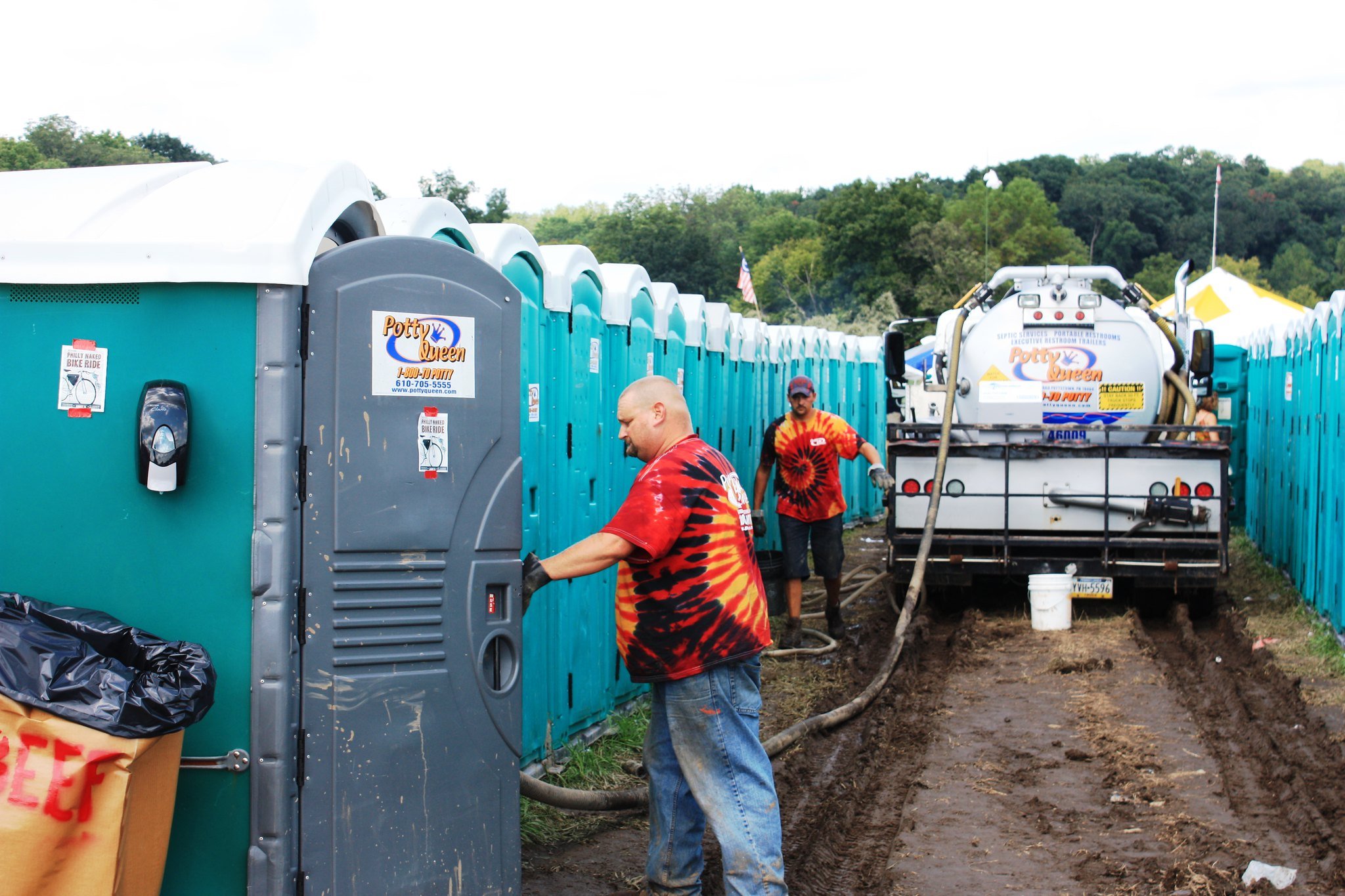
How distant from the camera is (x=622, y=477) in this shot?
7.92 meters

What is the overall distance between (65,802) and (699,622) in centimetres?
198

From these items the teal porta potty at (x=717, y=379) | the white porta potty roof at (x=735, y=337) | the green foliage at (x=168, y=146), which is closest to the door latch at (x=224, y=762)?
the teal porta potty at (x=717, y=379)

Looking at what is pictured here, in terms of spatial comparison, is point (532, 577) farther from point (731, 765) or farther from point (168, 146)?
point (168, 146)

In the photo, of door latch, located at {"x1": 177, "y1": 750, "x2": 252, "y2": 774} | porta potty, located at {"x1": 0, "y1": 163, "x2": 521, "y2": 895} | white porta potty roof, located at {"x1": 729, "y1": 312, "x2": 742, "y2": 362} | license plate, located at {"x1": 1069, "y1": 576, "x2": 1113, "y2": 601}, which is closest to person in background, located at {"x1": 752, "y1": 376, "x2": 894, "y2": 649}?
white porta potty roof, located at {"x1": 729, "y1": 312, "x2": 742, "y2": 362}

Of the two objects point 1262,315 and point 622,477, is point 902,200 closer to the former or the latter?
point 1262,315

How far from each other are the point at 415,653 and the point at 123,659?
2.88ft

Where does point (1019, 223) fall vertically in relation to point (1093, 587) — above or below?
above

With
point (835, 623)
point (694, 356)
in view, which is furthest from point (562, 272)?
point (835, 623)

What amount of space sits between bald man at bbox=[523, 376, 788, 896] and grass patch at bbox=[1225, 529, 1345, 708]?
18.4ft

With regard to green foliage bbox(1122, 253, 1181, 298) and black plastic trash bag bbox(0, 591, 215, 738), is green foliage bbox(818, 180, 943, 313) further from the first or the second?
black plastic trash bag bbox(0, 591, 215, 738)

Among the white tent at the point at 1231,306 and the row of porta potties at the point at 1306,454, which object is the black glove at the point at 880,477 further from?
the white tent at the point at 1231,306

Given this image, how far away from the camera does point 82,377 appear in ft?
12.8

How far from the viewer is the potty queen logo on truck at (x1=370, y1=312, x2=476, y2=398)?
402 centimetres

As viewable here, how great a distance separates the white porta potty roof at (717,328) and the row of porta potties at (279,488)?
6.56 metres
